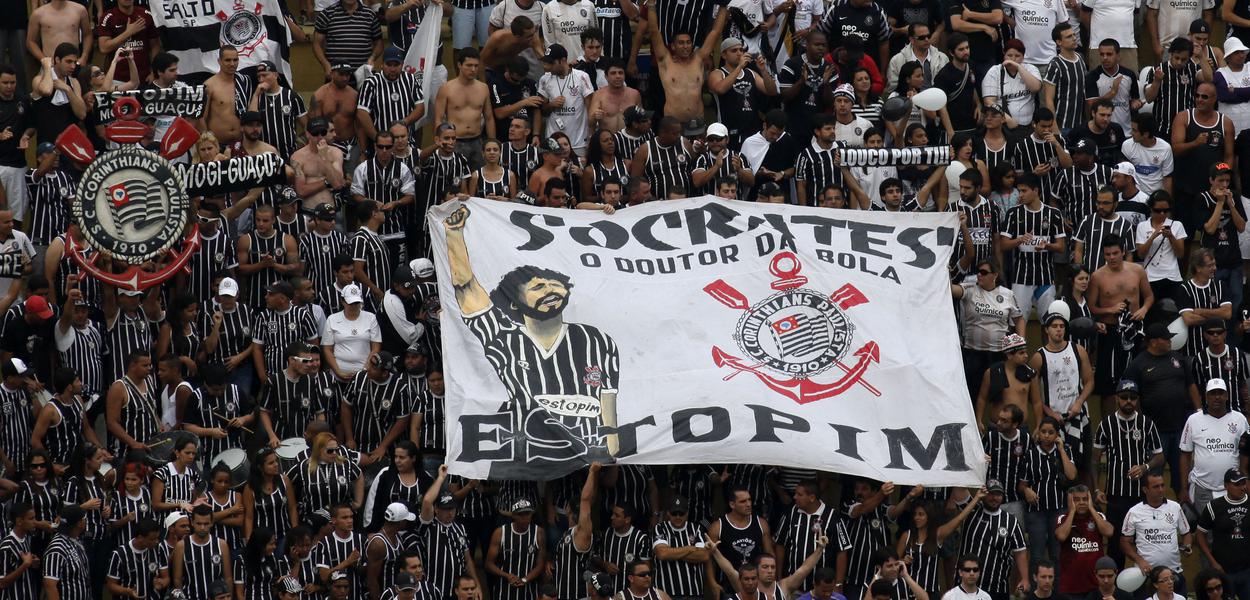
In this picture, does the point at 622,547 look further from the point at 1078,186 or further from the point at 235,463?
the point at 1078,186

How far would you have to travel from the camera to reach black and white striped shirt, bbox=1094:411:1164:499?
65.5 ft

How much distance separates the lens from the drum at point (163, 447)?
18.9 metres

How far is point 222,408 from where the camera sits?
19453 mm

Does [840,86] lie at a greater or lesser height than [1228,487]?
greater

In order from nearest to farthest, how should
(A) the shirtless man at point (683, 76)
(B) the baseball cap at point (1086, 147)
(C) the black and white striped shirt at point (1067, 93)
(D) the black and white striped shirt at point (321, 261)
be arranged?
(D) the black and white striped shirt at point (321, 261) < (B) the baseball cap at point (1086, 147) < (A) the shirtless man at point (683, 76) < (C) the black and white striped shirt at point (1067, 93)

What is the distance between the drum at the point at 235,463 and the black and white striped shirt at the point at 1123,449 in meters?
6.74

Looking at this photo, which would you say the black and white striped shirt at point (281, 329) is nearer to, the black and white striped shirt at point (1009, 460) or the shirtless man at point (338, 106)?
the shirtless man at point (338, 106)

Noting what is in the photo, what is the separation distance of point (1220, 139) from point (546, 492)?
7123 millimetres

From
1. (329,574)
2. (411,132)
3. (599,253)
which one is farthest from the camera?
(411,132)

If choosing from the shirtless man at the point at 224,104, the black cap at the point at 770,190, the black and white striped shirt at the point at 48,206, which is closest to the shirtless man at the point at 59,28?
the shirtless man at the point at 224,104

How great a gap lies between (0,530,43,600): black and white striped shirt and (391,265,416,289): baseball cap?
143 inches

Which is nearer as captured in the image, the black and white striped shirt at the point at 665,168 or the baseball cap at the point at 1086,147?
the black and white striped shirt at the point at 665,168

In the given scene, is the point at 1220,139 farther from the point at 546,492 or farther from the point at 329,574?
the point at 329,574

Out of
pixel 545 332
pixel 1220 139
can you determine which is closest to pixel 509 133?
pixel 545 332
